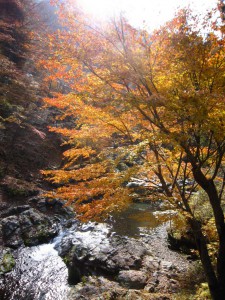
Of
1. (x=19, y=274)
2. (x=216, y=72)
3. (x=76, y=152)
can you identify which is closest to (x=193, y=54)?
(x=216, y=72)

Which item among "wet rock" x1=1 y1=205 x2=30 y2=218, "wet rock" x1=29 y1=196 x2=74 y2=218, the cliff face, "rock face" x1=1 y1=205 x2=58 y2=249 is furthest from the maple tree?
the cliff face

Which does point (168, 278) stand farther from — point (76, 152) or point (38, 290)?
point (76, 152)

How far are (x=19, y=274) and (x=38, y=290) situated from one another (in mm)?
1133

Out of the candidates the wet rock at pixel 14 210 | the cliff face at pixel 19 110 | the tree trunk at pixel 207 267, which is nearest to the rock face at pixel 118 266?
the tree trunk at pixel 207 267

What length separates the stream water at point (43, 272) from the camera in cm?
707

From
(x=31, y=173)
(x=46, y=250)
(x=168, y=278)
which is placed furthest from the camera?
(x=31, y=173)

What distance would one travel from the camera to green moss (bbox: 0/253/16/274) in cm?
792

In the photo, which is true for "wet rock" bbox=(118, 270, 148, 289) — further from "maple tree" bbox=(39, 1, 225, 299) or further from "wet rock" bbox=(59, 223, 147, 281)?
"maple tree" bbox=(39, 1, 225, 299)

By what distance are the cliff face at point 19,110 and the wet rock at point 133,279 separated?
10.6 m

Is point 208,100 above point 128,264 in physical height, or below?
above

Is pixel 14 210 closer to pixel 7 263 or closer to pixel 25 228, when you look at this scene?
pixel 25 228

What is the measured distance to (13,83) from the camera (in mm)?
13359

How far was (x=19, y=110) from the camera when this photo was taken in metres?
17.0

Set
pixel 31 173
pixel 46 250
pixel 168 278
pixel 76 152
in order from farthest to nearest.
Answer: pixel 31 173, pixel 46 250, pixel 168 278, pixel 76 152
